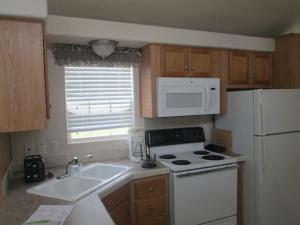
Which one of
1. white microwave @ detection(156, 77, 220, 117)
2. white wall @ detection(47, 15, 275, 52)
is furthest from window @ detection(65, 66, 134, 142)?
white microwave @ detection(156, 77, 220, 117)

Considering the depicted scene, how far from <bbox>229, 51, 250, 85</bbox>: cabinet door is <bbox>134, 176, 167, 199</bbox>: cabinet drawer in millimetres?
1388

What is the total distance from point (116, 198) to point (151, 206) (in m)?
0.43

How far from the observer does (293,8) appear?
249 centimetres

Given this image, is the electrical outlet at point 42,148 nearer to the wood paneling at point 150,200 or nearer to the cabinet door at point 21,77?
the cabinet door at point 21,77

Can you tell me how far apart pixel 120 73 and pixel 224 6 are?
50.4 inches

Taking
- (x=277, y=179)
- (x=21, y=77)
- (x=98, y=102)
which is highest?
(x=21, y=77)

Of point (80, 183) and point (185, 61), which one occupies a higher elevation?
point (185, 61)

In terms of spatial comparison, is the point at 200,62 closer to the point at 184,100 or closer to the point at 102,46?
the point at 184,100

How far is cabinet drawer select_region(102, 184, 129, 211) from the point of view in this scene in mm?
1691

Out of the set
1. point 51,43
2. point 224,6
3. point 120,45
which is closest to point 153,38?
point 120,45

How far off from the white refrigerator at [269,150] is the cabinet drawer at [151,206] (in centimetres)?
97

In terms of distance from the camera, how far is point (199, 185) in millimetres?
2164

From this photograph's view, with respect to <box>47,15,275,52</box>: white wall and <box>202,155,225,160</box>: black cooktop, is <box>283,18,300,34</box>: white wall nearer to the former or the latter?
<box>47,15,275,52</box>: white wall

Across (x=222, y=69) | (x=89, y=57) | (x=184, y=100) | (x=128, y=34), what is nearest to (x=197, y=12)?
(x=222, y=69)
